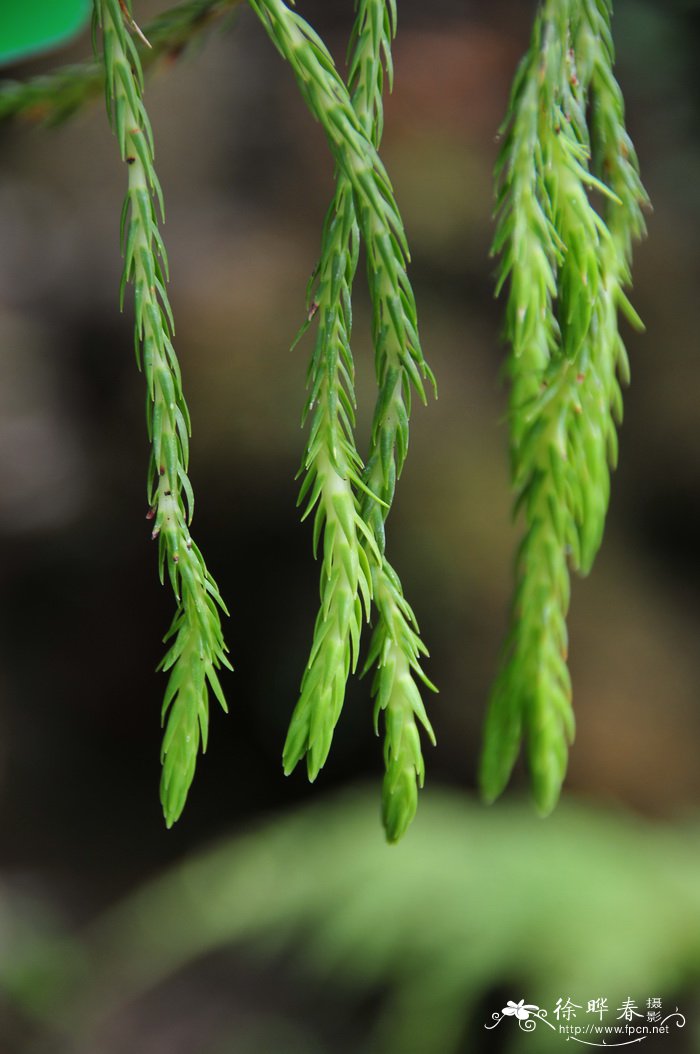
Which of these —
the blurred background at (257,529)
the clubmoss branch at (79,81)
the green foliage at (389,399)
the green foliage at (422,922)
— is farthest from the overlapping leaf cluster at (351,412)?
the blurred background at (257,529)

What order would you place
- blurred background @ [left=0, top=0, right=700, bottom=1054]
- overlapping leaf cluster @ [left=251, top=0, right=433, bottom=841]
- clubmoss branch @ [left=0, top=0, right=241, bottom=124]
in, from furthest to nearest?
blurred background @ [left=0, top=0, right=700, bottom=1054] < clubmoss branch @ [left=0, top=0, right=241, bottom=124] < overlapping leaf cluster @ [left=251, top=0, right=433, bottom=841]

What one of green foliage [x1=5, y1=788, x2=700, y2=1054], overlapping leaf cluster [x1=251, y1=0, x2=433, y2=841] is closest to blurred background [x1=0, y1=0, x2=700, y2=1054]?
green foliage [x1=5, y1=788, x2=700, y2=1054]

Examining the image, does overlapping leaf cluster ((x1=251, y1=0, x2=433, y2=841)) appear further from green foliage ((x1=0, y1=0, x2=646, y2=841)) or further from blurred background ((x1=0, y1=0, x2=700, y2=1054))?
blurred background ((x1=0, y1=0, x2=700, y2=1054))

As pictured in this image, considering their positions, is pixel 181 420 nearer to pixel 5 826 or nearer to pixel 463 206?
pixel 463 206

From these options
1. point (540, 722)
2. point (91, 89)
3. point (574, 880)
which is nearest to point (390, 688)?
point (540, 722)

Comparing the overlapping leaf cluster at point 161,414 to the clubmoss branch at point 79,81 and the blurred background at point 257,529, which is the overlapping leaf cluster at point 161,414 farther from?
the blurred background at point 257,529
